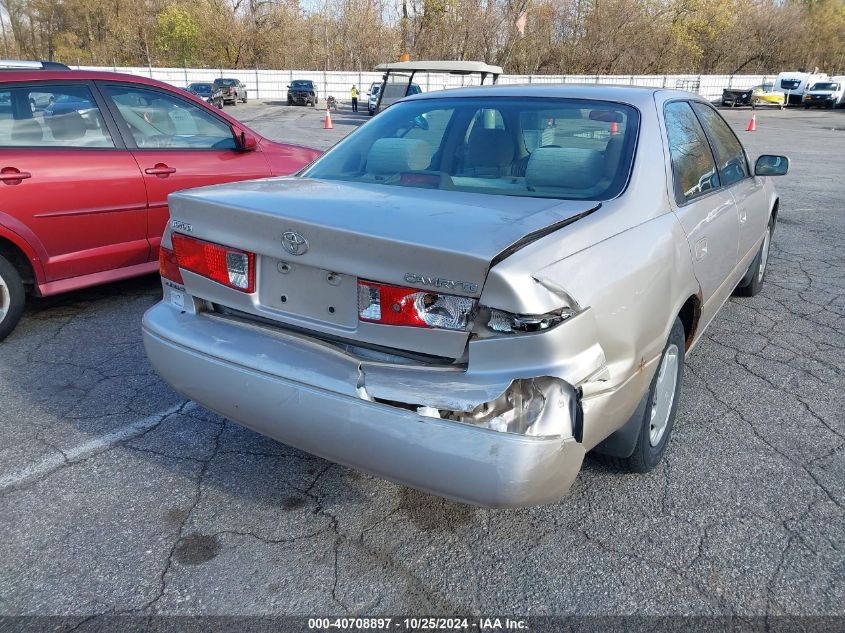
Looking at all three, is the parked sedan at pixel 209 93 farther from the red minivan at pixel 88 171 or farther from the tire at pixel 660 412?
the tire at pixel 660 412

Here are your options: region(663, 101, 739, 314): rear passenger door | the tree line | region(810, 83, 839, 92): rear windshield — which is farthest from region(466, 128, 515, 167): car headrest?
the tree line

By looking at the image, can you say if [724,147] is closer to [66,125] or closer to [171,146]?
[171,146]

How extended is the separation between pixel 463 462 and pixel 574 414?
1.19ft

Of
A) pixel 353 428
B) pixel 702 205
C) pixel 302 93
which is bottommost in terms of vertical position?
pixel 353 428

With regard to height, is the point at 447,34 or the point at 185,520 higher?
the point at 447,34

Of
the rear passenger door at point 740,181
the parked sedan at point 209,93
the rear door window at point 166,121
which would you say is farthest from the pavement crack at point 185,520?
the parked sedan at point 209,93

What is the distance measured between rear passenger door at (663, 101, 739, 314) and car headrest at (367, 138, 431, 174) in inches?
44.2

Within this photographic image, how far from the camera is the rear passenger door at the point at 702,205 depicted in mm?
2852

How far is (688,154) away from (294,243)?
79.5 inches

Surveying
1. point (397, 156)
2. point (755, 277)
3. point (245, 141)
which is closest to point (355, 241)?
point (397, 156)

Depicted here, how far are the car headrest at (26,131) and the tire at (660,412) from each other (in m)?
4.06

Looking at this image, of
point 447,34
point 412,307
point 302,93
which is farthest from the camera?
point 447,34

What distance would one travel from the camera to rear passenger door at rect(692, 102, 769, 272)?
3.71 metres

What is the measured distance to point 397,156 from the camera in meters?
3.13
